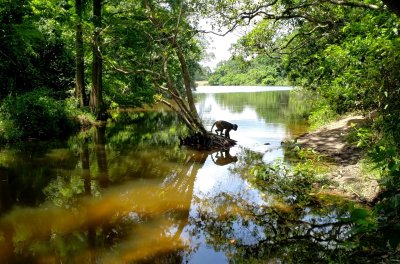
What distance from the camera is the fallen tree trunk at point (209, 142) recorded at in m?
15.2

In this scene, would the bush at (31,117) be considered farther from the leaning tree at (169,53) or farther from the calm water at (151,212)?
the leaning tree at (169,53)

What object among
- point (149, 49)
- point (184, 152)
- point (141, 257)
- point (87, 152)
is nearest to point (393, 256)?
point (141, 257)

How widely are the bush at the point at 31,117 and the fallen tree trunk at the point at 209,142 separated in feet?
Result: 22.2

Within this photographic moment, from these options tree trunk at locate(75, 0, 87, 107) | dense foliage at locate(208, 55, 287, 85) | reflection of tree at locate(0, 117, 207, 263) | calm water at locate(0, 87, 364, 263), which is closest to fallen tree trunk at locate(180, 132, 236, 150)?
calm water at locate(0, 87, 364, 263)

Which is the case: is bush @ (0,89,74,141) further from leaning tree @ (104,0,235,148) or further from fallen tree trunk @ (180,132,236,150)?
fallen tree trunk @ (180,132,236,150)

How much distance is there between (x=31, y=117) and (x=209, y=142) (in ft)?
26.3

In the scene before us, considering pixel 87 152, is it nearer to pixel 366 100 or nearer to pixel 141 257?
pixel 141 257

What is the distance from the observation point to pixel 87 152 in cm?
1382

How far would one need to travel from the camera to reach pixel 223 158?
13547 mm

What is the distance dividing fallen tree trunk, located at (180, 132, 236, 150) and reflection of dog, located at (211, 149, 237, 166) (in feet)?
2.04

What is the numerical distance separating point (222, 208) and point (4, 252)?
14.4ft

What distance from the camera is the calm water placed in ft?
19.0

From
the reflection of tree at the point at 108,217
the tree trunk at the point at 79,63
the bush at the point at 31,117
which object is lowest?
the reflection of tree at the point at 108,217

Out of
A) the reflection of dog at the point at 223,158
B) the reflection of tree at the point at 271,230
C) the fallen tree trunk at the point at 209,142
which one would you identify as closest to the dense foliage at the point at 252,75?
the fallen tree trunk at the point at 209,142
